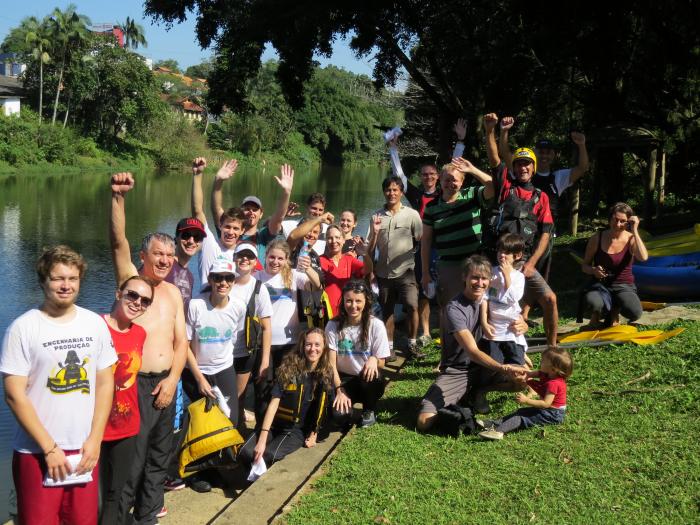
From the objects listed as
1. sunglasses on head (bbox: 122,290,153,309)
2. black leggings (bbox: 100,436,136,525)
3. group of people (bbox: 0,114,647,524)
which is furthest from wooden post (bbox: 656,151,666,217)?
black leggings (bbox: 100,436,136,525)

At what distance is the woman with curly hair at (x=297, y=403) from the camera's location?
5.52 metres

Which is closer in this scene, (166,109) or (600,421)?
(600,421)

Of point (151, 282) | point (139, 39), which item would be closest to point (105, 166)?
point (139, 39)

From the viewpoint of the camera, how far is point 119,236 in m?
4.70

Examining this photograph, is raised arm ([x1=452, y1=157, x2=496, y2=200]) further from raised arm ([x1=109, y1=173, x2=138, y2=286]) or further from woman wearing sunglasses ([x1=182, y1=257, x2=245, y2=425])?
raised arm ([x1=109, y1=173, x2=138, y2=286])

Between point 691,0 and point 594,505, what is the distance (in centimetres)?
858

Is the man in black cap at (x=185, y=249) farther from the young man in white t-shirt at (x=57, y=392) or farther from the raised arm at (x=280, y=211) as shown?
the young man in white t-shirt at (x=57, y=392)

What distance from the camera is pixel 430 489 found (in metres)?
4.56

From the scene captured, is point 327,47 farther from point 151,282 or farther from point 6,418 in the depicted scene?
point 151,282

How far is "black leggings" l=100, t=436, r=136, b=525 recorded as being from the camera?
4.16 m

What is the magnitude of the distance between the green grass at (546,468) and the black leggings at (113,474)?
39.2 inches

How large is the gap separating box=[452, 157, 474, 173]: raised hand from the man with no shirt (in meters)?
2.72

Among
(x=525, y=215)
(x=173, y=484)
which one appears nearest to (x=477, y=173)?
(x=525, y=215)

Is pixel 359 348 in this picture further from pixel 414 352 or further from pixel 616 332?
pixel 616 332
